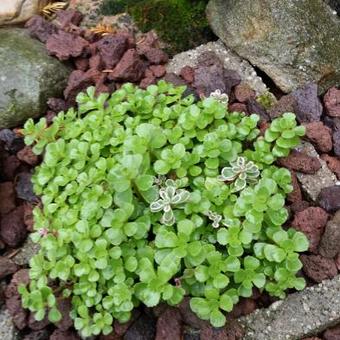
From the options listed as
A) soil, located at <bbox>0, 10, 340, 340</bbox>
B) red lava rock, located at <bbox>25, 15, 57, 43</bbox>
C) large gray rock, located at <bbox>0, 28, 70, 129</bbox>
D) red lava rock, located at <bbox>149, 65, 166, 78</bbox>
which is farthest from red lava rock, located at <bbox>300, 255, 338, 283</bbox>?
red lava rock, located at <bbox>25, 15, 57, 43</bbox>

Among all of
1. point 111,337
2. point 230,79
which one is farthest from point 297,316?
point 230,79

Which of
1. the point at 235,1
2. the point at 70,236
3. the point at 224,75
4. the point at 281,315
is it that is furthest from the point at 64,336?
the point at 235,1

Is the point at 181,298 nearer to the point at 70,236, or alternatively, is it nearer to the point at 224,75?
the point at 70,236

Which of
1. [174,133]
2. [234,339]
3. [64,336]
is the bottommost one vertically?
[64,336]

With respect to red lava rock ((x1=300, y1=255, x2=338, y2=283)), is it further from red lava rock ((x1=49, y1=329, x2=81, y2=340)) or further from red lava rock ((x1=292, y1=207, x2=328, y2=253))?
red lava rock ((x1=49, y1=329, x2=81, y2=340))

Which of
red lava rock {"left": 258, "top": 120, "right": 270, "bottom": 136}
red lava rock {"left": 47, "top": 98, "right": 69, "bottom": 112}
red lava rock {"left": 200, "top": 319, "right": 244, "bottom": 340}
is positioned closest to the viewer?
red lava rock {"left": 200, "top": 319, "right": 244, "bottom": 340}
